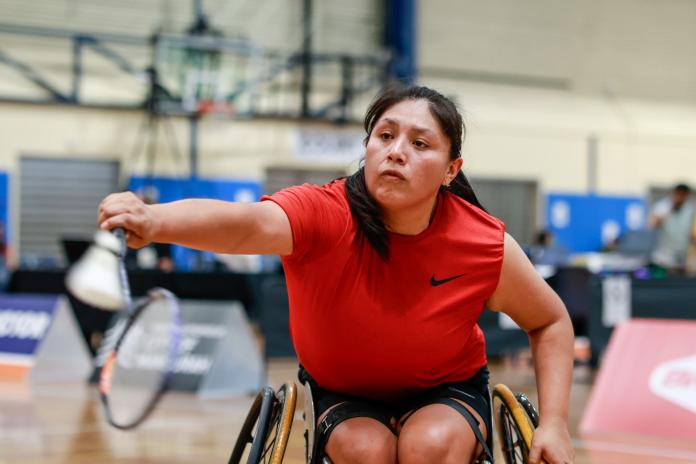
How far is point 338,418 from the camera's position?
2281 millimetres

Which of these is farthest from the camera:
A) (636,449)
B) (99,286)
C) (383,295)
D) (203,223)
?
(636,449)

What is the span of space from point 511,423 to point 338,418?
0.53m

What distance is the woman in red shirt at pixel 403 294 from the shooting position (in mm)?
2240

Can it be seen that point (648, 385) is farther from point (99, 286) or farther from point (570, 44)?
point (570, 44)

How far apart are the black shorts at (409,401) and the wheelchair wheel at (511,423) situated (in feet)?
0.17

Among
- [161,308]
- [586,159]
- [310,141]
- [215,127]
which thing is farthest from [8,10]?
[586,159]

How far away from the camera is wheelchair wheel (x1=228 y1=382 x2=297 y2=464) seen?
2.19m

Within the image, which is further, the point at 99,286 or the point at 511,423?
the point at 99,286

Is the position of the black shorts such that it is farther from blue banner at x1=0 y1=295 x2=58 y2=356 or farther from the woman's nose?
blue banner at x1=0 y1=295 x2=58 y2=356

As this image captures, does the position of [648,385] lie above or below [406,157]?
below

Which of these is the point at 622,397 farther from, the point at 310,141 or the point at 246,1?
the point at 246,1

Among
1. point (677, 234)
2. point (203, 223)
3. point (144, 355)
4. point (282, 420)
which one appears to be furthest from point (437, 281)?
point (677, 234)

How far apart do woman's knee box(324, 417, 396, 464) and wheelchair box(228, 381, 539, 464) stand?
51 mm

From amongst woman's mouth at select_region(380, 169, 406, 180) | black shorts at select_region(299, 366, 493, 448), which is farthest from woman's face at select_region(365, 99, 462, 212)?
black shorts at select_region(299, 366, 493, 448)
